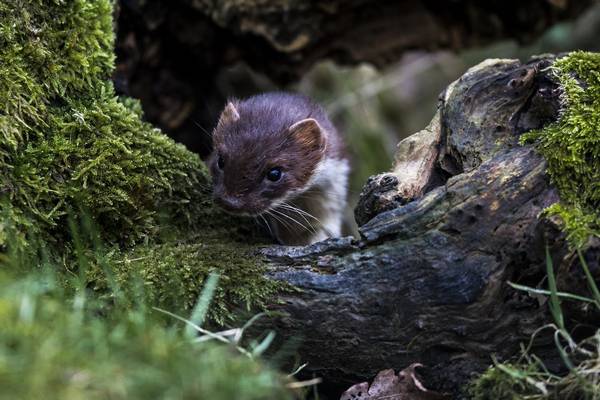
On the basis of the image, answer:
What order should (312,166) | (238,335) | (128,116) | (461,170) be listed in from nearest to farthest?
(238,335) → (461,170) → (128,116) → (312,166)

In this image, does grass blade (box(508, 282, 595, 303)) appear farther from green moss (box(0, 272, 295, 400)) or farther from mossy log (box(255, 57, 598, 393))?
green moss (box(0, 272, 295, 400))

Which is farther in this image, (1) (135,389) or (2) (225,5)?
(2) (225,5)

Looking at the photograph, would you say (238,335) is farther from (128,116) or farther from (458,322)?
(128,116)

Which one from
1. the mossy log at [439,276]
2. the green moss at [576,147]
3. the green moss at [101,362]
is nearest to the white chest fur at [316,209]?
the mossy log at [439,276]

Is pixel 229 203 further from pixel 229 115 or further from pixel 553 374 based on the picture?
pixel 553 374

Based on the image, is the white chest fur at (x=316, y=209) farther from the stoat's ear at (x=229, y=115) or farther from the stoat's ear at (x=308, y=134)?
the stoat's ear at (x=229, y=115)

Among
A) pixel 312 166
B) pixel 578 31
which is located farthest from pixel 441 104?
pixel 578 31

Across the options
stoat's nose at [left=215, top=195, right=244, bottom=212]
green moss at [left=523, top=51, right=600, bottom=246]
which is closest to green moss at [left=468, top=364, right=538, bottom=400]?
green moss at [left=523, top=51, right=600, bottom=246]
